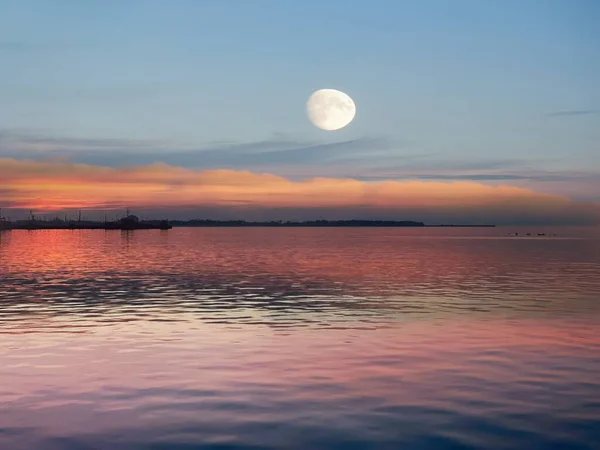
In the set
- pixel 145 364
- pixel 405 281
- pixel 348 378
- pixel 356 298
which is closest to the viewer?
pixel 348 378

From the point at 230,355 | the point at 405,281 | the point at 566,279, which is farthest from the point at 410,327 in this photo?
the point at 566,279

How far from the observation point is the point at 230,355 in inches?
1125

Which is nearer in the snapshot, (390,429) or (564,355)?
(390,429)

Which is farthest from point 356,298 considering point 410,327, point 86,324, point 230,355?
point 230,355

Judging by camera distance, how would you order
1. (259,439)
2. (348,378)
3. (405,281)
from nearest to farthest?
(259,439) → (348,378) → (405,281)

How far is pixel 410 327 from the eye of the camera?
36656 millimetres

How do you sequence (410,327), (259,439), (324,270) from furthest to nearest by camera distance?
(324,270) < (410,327) < (259,439)

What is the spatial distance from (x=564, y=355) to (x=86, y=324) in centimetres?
2388

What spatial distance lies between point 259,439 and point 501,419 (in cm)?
681

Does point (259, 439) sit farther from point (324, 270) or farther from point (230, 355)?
point (324, 270)

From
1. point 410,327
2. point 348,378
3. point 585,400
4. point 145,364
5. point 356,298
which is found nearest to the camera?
point 585,400

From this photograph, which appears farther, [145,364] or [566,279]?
[566,279]

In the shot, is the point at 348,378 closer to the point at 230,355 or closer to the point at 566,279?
the point at 230,355

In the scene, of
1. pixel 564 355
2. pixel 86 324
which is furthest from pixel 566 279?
pixel 86 324
